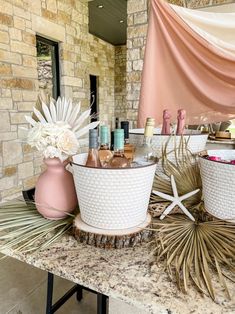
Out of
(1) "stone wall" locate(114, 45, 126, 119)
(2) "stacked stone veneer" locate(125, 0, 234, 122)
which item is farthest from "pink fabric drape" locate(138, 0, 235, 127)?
(1) "stone wall" locate(114, 45, 126, 119)

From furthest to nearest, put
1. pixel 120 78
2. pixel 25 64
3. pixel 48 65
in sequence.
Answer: pixel 120 78 < pixel 48 65 < pixel 25 64

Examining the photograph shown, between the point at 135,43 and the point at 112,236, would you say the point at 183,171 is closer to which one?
the point at 112,236

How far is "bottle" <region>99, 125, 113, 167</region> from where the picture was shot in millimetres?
758

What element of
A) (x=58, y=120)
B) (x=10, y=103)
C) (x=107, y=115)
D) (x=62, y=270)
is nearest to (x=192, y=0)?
(x=10, y=103)

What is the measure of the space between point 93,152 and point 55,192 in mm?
164

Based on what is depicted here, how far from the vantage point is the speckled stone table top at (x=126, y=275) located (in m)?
0.47

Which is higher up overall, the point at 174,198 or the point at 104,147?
the point at 104,147

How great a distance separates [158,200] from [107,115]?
6409 mm

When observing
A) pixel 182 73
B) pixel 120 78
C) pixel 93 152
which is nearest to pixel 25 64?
pixel 182 73

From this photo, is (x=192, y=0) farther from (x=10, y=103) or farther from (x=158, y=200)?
(x=158, y=200)

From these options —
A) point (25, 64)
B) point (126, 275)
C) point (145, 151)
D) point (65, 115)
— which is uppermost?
point (25, 64)

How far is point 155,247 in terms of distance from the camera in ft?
2.10

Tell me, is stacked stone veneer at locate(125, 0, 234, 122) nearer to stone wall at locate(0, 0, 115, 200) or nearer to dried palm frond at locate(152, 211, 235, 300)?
stone wall at locate(0, 0, 115, 200)

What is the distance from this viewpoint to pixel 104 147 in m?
0.81
